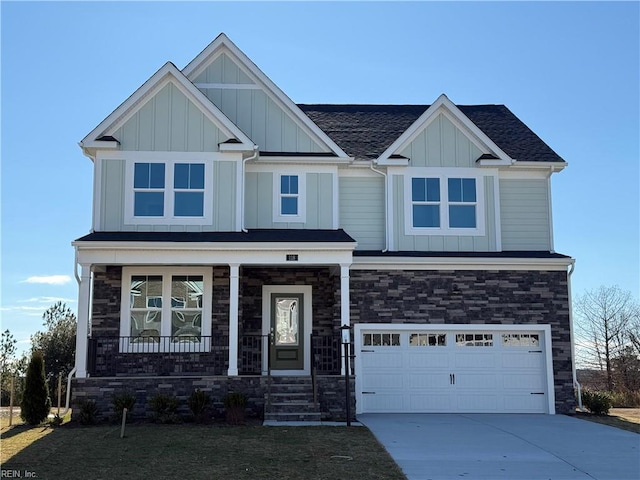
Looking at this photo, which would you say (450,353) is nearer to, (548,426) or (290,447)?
(548,426)

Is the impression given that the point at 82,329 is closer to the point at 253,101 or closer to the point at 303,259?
the point at 303,259

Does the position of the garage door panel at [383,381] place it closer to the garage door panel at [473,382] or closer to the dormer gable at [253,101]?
the garage door panel at [473,382]

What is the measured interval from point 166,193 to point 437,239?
23.2ft

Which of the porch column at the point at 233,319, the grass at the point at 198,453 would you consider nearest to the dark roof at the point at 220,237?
the porch column at the point at 233,319

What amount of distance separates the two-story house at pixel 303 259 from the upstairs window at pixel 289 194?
0.12 ft

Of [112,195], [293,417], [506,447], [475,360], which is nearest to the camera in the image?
[506,447]

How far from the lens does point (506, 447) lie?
12172 millimetres

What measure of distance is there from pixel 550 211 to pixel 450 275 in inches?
142

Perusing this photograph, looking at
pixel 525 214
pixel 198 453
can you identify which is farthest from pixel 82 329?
pixel 525 214

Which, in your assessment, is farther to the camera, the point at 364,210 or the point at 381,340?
the point at 364,210

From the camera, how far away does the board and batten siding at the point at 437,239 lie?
18312 millimetres

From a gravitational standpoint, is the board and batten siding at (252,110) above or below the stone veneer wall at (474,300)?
above

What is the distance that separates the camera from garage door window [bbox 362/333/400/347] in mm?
17531

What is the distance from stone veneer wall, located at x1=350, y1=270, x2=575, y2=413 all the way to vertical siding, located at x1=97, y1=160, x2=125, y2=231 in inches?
235
